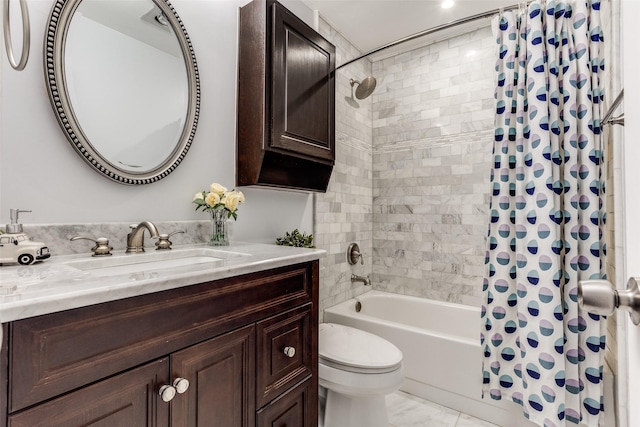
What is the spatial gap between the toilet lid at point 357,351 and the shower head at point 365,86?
70.3 inches

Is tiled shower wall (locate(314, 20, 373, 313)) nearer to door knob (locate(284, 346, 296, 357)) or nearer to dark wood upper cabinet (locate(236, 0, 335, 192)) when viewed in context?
dark wood upper cabinet (locate(236, 0, 335, 192))

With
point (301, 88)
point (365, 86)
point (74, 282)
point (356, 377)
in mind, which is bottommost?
point (356, 377)

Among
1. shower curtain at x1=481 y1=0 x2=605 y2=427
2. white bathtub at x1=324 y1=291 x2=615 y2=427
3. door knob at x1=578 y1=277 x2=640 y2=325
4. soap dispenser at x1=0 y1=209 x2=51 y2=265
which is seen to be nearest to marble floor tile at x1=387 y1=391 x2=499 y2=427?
white bathtub at x1=324 y1=291 x2=615 y2=427

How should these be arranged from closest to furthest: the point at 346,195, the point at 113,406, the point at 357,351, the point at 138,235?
the point at 113,406, the point at 138,235, the point at 357,351, the point at 346,195

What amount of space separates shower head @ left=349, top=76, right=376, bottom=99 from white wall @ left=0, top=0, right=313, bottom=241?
1106 millimetres

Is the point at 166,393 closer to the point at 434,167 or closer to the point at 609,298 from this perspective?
the point at 609,298

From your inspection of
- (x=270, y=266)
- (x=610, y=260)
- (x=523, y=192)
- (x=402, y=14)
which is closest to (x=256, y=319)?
(x=270, y=266)

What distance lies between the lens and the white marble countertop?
57 centimetres

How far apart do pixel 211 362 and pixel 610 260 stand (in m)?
1.86

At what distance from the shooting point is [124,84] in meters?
1.24

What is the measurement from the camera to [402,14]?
89.0 inches

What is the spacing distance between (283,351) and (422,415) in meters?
1.29

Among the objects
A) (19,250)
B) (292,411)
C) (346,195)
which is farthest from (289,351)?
(346,195)

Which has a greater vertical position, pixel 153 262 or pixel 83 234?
pixel 83 234
